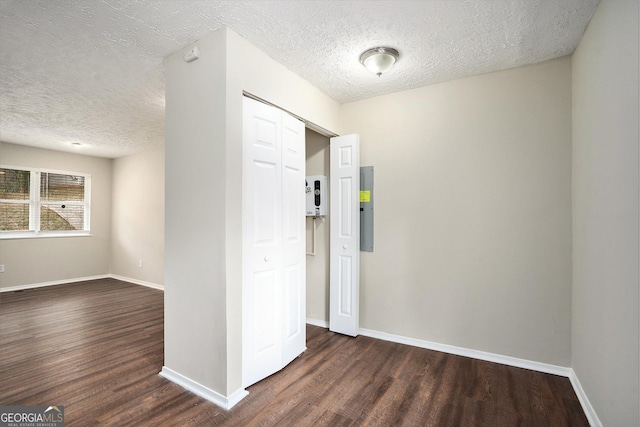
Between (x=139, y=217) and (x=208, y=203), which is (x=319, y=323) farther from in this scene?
(x=139, y=217)

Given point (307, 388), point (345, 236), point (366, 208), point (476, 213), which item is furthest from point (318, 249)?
point (476, 213)

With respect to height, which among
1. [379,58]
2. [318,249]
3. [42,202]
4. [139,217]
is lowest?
[318,249]

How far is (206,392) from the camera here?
2145mm

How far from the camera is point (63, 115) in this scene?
149 inches

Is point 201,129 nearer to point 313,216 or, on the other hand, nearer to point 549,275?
point 313,216

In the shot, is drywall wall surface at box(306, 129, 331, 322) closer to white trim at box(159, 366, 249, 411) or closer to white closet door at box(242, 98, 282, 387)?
white closet door at box(242, 98, 282, 387)

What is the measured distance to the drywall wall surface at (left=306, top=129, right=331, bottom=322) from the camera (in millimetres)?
3561

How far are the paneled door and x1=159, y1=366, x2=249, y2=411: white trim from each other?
0.41 ft

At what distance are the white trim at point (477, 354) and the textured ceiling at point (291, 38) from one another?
8.16 ft

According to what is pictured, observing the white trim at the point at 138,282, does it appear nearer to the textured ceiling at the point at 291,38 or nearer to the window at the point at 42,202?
the window at the point at 42,202

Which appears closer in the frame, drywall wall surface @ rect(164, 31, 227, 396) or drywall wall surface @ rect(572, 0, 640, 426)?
drywall wall surface @ rect(572, 0, 640, 426)

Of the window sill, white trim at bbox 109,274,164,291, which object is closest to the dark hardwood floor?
white trim at bbox 109,274,164,291

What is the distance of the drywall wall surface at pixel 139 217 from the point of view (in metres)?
5.57

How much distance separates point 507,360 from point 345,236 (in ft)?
5.92
